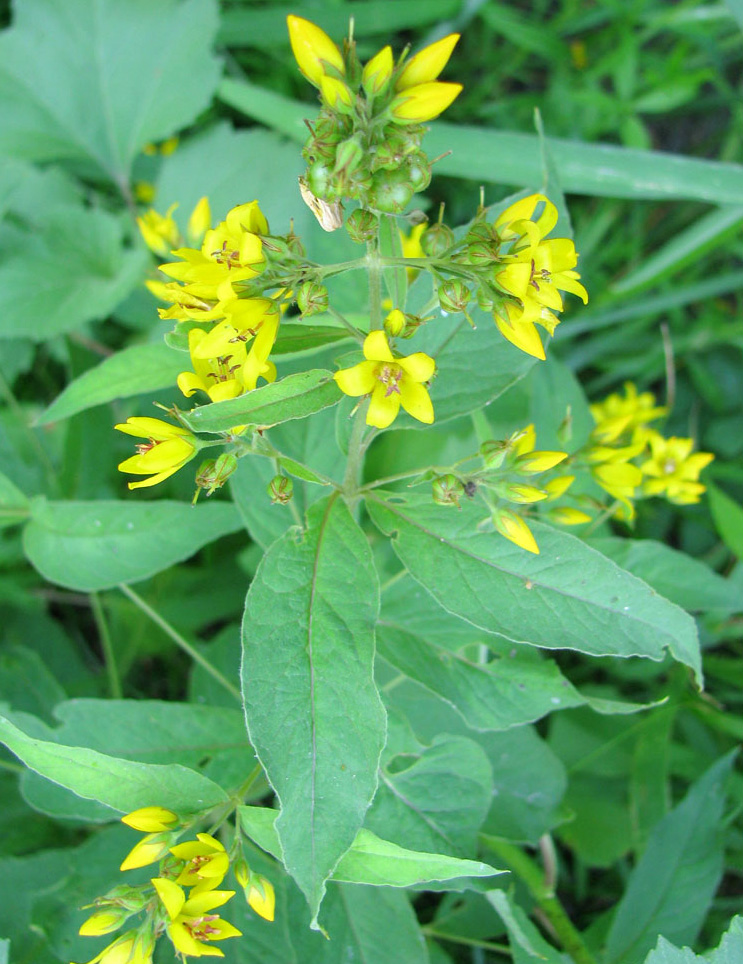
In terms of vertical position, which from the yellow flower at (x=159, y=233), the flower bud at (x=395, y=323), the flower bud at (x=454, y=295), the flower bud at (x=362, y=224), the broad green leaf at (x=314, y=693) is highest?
the flower bud at (x=362, y=224)

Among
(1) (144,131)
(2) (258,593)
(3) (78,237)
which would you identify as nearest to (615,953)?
(2) (258,593)

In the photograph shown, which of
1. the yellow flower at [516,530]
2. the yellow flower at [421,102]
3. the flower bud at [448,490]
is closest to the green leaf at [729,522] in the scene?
the yellow flower at [516,530]

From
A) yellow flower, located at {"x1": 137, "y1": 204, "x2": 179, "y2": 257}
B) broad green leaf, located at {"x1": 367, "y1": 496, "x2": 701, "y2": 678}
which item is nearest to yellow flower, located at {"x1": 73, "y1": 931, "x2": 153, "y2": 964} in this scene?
broad green leaf, located at {"x1": 367, "y1": 496, "x2": 701, "y2": 678}

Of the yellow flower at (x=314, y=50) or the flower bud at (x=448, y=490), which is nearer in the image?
the yellow flower at (x=314, y=50)

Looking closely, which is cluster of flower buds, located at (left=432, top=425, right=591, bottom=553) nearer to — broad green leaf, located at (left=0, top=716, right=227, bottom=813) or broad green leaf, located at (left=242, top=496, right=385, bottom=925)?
broad green leaf, located at (left=242, top=496, right=385, bottom=925)

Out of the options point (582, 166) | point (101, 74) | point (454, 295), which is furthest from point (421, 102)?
point (101, 74)

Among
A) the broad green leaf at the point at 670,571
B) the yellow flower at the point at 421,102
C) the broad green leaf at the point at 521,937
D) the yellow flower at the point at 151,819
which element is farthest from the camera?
the broad green leaf at the point at 670,571

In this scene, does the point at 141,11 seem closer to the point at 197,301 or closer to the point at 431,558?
the point at 197,301

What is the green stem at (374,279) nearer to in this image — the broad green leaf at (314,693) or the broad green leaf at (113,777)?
the broad green leaf at (314,693)
